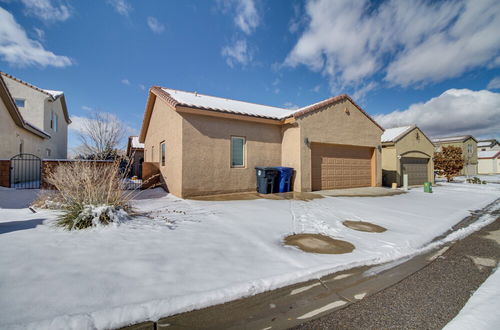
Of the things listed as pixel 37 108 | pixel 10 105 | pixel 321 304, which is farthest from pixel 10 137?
pixel 321 304

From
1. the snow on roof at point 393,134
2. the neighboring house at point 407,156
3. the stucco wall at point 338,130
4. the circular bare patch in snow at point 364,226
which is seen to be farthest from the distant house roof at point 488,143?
the circular bare patch in snow at point 364,226

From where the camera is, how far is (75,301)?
2.12m

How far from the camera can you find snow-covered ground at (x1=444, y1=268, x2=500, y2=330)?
1.99 meters

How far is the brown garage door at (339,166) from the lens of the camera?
1074 cm

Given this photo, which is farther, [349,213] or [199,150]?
[199,150]

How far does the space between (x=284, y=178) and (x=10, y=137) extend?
43.9ft

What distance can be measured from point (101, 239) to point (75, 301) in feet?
5.51

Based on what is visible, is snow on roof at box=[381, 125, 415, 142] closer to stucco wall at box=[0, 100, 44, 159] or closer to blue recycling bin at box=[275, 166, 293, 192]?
blue recycling bin at box=[275, 166, 293, 192]

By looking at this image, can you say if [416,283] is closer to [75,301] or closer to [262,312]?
[262,312]

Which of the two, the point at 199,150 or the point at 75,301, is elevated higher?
the point at 199,150

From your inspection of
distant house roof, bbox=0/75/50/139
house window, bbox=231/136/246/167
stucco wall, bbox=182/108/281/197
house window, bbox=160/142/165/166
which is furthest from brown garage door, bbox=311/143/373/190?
distant house roof, bbox=0/75/50/139

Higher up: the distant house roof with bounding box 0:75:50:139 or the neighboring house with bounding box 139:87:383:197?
the distant house roof with bounding box 0:75:50:139

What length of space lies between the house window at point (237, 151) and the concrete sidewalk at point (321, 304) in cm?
687

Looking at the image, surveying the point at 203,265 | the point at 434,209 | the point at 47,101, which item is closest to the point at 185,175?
the point at 203,265
